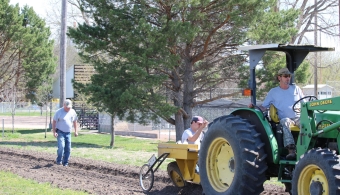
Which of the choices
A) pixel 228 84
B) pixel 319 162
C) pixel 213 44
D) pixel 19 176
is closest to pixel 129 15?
pixel 213 44

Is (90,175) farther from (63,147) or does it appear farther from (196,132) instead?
(196,132)

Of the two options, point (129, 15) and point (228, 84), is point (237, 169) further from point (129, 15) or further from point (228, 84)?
point (228, 84)

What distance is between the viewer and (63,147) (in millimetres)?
13758

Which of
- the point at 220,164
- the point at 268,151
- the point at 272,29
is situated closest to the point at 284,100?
the point at 268,151

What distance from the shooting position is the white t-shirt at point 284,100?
24.6 ft

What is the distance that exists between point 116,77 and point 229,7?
5.21 m

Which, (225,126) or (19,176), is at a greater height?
(225,126)

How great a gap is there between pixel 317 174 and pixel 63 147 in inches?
352

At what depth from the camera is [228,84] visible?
23.5m

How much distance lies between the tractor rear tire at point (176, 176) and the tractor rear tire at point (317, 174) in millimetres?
3433

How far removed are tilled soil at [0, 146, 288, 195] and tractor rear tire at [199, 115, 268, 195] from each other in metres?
1.33

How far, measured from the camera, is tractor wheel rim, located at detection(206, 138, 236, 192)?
303 inches

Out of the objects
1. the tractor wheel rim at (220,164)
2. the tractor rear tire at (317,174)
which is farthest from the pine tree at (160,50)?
the tractor rear tire at (317,174)

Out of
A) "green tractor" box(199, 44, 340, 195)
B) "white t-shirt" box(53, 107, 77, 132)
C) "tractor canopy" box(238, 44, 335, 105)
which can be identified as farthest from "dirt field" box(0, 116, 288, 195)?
"tractor canopy" box(238, 44, 335, 105)
